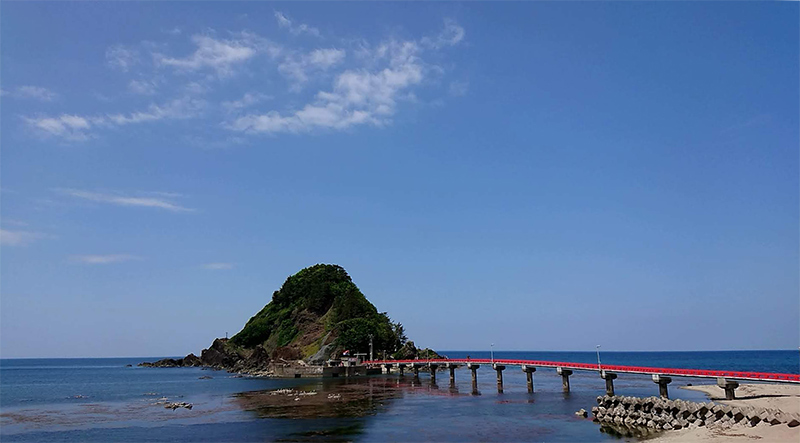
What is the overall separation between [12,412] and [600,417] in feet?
239

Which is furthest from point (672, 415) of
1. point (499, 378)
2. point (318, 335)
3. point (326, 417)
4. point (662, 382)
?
point (318, 335)

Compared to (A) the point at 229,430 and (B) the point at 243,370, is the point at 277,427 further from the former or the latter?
(B) the point at 243,370

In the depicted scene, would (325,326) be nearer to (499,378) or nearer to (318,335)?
(318,335)

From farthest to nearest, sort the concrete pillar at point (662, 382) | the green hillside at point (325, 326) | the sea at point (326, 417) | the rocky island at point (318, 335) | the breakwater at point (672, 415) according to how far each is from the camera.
A: the green hillside at point (325, 326)
the rocky island at point (318, 335)
the concrete pillar at point (662, 382)
the sea at point (326, 417)
the breakwater at point (672, 415)

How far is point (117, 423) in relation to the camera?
56281 millimetres

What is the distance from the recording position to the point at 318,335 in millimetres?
167750

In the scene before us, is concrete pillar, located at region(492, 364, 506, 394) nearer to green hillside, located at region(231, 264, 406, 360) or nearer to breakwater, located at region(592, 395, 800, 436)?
breakwater, located at region(592, 395, 800, 436)

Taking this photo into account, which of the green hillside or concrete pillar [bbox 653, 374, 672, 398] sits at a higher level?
the green hillside

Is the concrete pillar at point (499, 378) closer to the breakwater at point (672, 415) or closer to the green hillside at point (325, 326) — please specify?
the breakwater at point (672, 415)

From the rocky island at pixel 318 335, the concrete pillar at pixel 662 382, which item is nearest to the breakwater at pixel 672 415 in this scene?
the concrete pillar at pixel 662 382

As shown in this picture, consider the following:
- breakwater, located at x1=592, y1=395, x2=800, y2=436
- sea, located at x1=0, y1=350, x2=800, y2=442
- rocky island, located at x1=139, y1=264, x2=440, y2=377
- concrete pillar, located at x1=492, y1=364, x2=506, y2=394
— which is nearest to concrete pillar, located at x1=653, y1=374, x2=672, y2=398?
sea, located at x1=0, y1=350, x2=800, y2=442

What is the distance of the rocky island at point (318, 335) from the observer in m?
138

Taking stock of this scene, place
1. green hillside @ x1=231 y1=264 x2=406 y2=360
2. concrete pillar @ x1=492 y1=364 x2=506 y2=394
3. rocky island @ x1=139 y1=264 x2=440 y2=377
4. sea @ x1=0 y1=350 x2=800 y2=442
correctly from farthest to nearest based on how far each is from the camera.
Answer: green hillside @ x1=231 y1=264 x2=406 y2=360
rocky island @ x1=139 y1=264 x2=440 y2=377
concrete pillar @ x1=492 y1=364 x2=506 y2=394
sea @ x1=0 y1=350 x2=800 y2=442

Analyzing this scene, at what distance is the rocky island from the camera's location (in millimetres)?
138250
